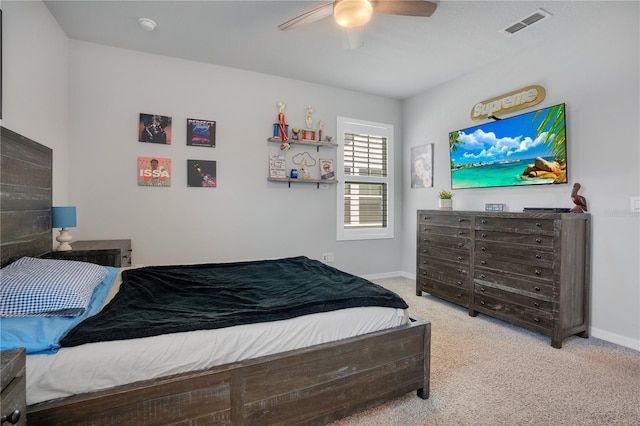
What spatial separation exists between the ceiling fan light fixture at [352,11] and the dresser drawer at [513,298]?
2585mm

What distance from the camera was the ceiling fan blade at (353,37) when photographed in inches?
94.2

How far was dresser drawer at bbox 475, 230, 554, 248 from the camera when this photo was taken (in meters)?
2.60

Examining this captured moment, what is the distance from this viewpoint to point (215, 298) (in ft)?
5.89

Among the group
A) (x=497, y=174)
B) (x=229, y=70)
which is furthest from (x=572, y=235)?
(x=229, y=70)

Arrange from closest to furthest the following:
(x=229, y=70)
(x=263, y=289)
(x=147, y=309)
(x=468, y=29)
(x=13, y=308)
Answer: (x=13, y=308) < (x=147, y=309) < (x=263, y=289) < (x=468, y=29) < (x=229, y=70)

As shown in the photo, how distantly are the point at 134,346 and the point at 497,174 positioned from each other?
3.54 m

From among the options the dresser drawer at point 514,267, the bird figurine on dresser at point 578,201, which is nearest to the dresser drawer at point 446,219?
the dresser drawer at point 514,267

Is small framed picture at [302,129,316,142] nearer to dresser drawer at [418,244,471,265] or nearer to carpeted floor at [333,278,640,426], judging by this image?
dresser drawer at [418,244,471,265]

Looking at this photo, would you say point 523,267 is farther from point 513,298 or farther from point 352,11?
point 352,11

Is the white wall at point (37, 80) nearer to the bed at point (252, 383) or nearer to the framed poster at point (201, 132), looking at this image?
the bed at point (252, 383)

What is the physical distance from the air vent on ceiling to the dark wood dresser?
1.63m

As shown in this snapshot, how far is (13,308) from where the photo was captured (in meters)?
1.24

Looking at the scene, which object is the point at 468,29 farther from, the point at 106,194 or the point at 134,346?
the point at 106,194

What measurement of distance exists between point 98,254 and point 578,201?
407 centimetres
